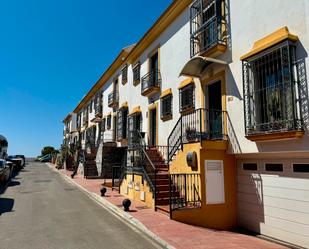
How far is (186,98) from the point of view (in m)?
12.2

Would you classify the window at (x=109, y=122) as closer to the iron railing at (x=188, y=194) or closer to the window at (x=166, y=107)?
the window at (x=166, y=107)

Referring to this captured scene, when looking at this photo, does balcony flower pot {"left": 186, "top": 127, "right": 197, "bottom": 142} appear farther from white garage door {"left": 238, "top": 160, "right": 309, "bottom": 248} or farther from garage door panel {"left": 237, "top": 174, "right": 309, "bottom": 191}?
garage door panel {"left": 237, "top": 174, "right": 309, "bottom": 191}

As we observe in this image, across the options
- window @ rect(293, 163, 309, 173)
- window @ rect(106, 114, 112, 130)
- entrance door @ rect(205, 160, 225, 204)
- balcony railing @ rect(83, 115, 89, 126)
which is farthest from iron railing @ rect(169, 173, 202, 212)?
balcony railing @ rect(83, 115, 89, 126)

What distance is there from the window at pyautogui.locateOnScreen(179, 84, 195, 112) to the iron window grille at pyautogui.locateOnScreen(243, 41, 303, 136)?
3334 millimetres

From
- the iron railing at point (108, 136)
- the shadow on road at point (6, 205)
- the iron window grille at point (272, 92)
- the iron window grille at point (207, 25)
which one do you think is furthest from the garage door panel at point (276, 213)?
the iron railing at point (108, 136)

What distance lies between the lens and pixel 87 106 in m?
35.5

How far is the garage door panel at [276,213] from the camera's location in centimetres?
725

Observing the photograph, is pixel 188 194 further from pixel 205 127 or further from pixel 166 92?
pixel 166 92

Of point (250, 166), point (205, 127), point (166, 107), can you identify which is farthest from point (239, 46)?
point (166, 107)

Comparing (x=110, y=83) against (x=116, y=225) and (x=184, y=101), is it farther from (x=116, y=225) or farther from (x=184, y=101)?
(x=116, y=225)

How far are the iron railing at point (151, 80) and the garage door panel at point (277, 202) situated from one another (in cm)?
795

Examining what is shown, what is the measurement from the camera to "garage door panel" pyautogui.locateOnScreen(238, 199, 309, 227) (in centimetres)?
725

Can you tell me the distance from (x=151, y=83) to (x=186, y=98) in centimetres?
396

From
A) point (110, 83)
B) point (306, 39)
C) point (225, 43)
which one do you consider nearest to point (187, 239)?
point (306, 39)
